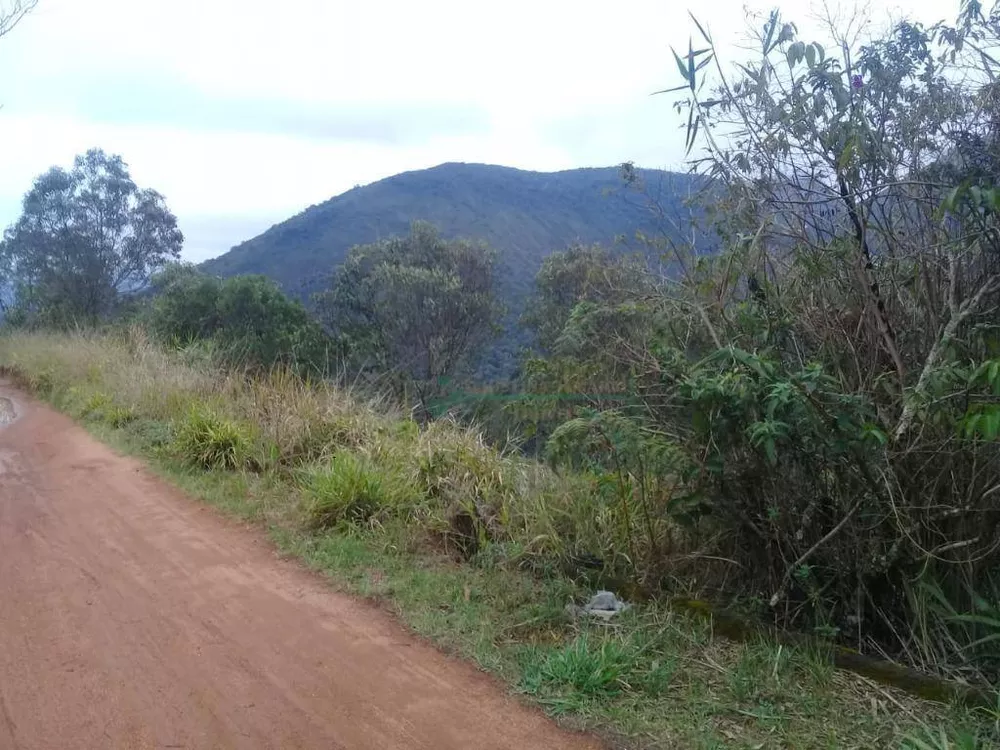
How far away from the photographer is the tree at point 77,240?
2633cm

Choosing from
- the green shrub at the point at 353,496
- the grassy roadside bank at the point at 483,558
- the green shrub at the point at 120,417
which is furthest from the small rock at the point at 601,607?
the green shrub at the point at 120,417

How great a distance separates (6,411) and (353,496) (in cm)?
977

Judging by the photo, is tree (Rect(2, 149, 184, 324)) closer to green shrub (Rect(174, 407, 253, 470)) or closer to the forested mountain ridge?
the forested mountain ridge

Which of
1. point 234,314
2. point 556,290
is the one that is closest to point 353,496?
point 556,290

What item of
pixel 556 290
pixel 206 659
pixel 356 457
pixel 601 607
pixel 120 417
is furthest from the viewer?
pixel 556 290

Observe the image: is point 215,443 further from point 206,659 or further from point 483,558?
point 206,659

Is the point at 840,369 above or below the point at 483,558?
above

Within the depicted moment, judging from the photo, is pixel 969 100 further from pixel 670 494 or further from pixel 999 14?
pixel 670 494

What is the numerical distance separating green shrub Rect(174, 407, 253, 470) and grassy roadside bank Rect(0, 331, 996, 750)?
2 cm

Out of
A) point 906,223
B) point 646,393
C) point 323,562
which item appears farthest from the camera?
point 323,562

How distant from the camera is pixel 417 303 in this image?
2000 centimetres

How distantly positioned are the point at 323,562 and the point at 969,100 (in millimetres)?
4738

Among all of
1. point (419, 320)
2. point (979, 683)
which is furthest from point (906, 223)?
point (419, 320)

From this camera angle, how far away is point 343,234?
4412cm
